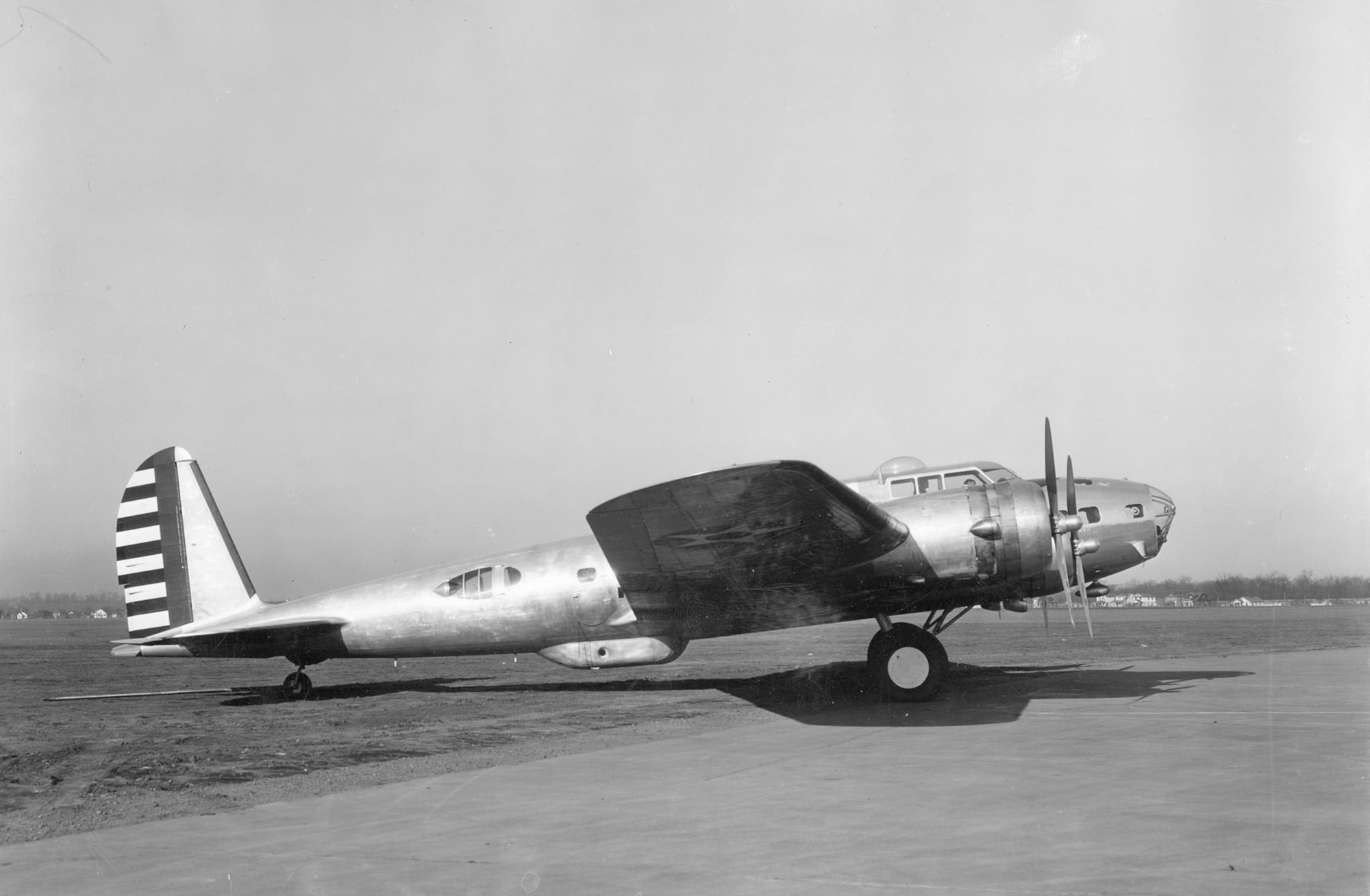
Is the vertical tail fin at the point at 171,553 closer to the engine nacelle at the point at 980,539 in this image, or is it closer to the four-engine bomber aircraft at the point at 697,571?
the four-engine bomber aircraft at the point at 697,571

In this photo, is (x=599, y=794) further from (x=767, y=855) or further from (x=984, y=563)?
(x=984, y=563)

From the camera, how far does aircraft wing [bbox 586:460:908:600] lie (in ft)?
31.1

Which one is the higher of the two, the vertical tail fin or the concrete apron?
the vertical tail fin

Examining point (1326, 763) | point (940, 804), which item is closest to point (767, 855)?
point (940, 804)

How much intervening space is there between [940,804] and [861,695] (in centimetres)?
708

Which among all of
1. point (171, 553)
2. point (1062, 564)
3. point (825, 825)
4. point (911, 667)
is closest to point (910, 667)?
point (911, 667)

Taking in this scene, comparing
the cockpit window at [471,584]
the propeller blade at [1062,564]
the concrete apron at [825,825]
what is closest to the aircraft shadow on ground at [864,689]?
the propeller blade at [1062,564]

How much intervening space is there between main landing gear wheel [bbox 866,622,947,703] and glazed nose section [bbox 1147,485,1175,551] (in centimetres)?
328

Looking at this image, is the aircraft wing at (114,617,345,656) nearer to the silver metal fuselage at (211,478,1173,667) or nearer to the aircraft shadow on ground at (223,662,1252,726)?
the silver metal fuselage at (211,478,1173,667)

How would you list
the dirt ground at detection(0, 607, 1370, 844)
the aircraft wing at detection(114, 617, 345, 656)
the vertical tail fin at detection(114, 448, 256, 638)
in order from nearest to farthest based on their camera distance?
1. the dirt ground at detection(0, 607, 1370, 844)
2. the aircraft wing at detection(114, 617, 345, 656)
3. the vertical tail fin at detection(114, 448, 256, 638)

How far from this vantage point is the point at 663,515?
1033 cm

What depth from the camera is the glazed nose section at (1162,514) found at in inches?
507

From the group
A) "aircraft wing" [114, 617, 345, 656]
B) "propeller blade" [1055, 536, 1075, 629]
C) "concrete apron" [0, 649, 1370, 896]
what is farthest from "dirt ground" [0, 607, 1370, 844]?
"propeller blade" [1055, 536, 1075, 629]

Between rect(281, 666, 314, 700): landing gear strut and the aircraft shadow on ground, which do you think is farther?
rect(281, 666, 314, 700): landing gear strut
